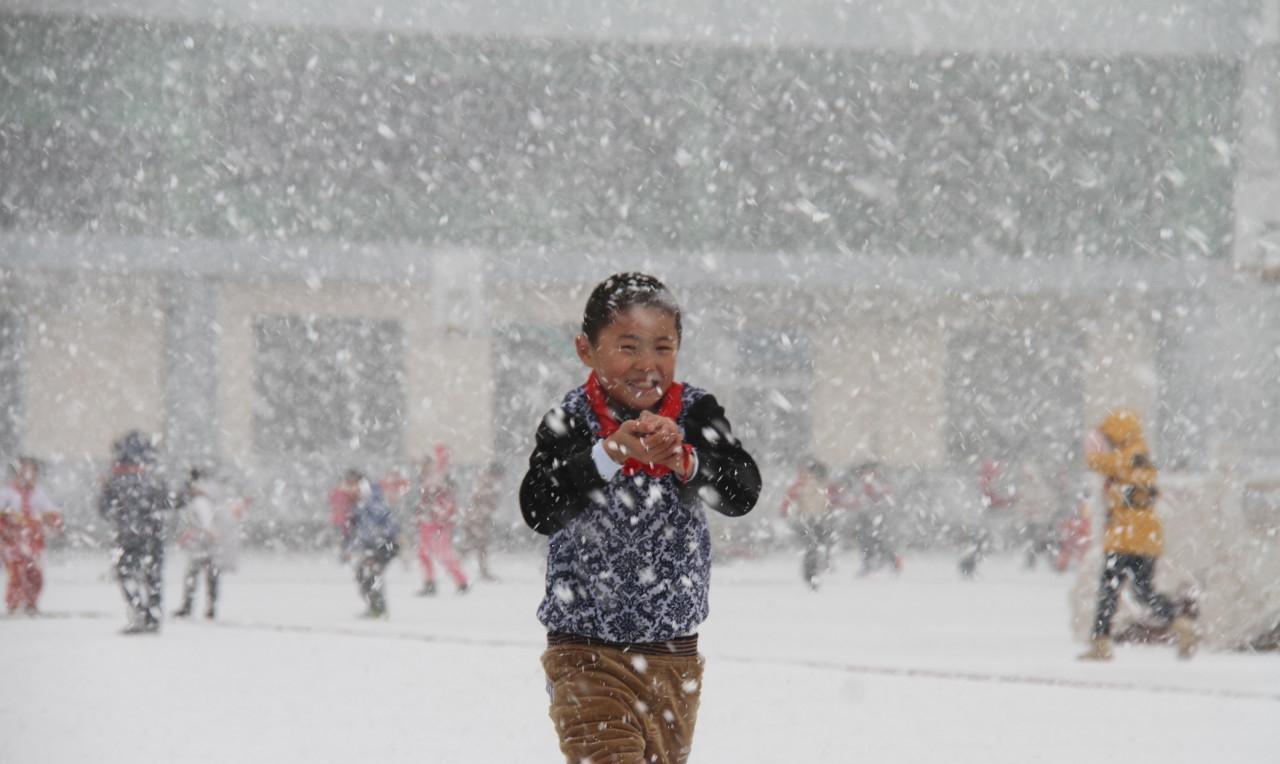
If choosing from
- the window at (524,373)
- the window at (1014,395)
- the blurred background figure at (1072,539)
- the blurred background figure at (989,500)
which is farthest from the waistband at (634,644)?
the window at (1014,395)

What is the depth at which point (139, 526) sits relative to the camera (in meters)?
11.9

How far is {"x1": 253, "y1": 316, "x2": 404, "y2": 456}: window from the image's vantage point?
22281 millimetres

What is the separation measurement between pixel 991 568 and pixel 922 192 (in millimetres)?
5706

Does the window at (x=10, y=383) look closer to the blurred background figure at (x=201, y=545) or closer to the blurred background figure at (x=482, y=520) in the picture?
the blurred background figure at (x=482, y=520)

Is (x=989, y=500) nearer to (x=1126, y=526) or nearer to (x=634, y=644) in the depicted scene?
(x=1126, y=526)

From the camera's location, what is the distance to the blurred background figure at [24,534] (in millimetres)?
13148

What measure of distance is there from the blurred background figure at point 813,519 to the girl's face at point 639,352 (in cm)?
1335

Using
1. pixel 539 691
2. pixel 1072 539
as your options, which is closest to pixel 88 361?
pixel 1072 539

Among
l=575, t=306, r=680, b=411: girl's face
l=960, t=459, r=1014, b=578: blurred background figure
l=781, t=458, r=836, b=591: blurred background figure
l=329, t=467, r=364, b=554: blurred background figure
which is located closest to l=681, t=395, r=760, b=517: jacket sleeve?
l=575, t=306, r=680, b=411: girl's face

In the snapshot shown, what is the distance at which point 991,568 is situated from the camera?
19844 millimetres

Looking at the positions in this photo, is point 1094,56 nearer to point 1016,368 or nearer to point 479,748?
point 1016,368

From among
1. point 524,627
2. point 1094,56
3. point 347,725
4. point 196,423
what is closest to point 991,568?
point 1094,56

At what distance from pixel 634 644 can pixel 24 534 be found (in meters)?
11.1

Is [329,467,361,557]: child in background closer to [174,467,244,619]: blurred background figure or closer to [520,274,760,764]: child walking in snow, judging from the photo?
[174,467,244,619]: blurred background figure
